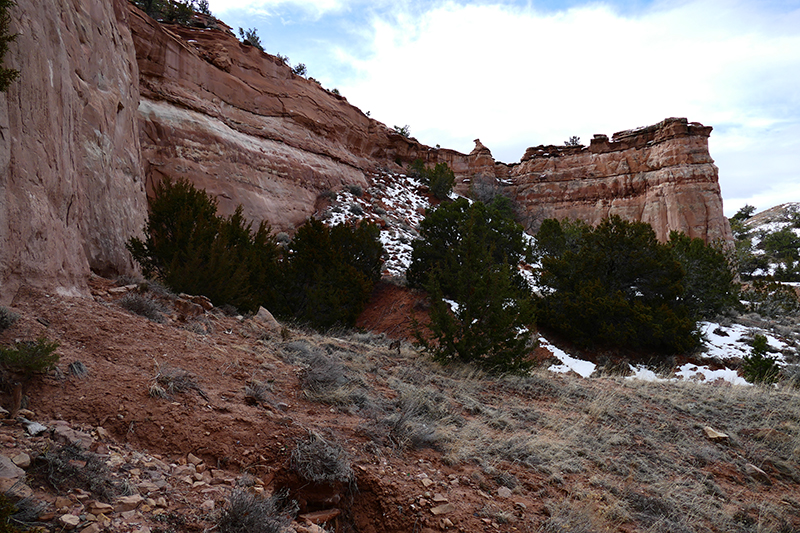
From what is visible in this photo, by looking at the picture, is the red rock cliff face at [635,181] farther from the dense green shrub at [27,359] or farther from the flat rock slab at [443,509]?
the dense green shrub at [27,359]

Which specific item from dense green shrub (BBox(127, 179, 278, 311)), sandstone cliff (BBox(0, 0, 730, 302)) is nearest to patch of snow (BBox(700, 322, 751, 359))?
dense green shrub (BBox(127, 179, 278, 311))

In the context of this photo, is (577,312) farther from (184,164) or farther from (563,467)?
(184,164)

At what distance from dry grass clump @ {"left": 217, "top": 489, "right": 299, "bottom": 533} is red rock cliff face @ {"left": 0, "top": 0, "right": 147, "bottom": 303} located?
361 centimetres

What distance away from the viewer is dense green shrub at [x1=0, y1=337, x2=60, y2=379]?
9.91ft

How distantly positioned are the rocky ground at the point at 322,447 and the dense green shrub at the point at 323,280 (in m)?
5.57

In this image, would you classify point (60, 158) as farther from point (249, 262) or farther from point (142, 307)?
point (249, 262)

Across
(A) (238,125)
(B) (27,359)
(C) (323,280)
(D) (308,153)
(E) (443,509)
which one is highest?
(A) (238,125)

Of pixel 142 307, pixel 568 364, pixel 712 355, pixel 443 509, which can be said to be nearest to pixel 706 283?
pixel 712 355

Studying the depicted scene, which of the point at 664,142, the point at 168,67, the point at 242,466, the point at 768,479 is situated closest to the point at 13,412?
the point at 242,466

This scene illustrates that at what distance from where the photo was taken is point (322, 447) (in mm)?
3324

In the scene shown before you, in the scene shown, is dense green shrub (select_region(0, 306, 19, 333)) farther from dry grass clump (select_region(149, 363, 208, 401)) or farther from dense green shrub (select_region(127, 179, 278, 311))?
dense green shrub (select_region(127, 179, 278, 311))

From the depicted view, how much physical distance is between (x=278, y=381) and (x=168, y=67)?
20.4 meters

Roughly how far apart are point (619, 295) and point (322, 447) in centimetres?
1272

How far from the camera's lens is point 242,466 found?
3.10 m
